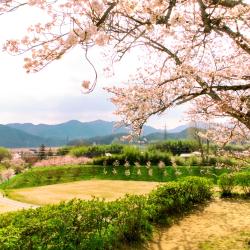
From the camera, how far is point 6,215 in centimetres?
1035

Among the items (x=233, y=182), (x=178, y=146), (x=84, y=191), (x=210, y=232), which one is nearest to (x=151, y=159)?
(x=84, y=191)

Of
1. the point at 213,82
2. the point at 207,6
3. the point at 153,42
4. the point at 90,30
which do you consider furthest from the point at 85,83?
the point at 153,42

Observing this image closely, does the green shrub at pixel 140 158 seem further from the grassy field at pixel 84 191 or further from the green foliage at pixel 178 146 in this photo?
the green foliage at pixel 178 146

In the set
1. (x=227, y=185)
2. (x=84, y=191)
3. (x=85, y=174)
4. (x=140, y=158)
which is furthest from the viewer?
(x=140, y=158)

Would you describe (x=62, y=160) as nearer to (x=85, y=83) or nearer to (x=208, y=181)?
(x=208, y=181)

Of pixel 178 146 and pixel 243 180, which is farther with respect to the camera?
pixel 178 146

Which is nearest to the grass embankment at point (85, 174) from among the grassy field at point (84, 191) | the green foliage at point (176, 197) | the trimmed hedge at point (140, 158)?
the trimmed hedge at point (140, 158)

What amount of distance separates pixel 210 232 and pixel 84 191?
19.2 meters

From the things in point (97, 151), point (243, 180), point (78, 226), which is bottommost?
point (78, 226)

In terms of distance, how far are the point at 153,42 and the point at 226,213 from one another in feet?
29.4

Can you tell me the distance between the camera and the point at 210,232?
48.7ft

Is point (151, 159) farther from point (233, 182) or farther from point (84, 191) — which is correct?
point (233, 182)

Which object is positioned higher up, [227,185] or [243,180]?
[243,180]

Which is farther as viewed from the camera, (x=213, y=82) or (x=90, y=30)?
(x=213, y=82)
